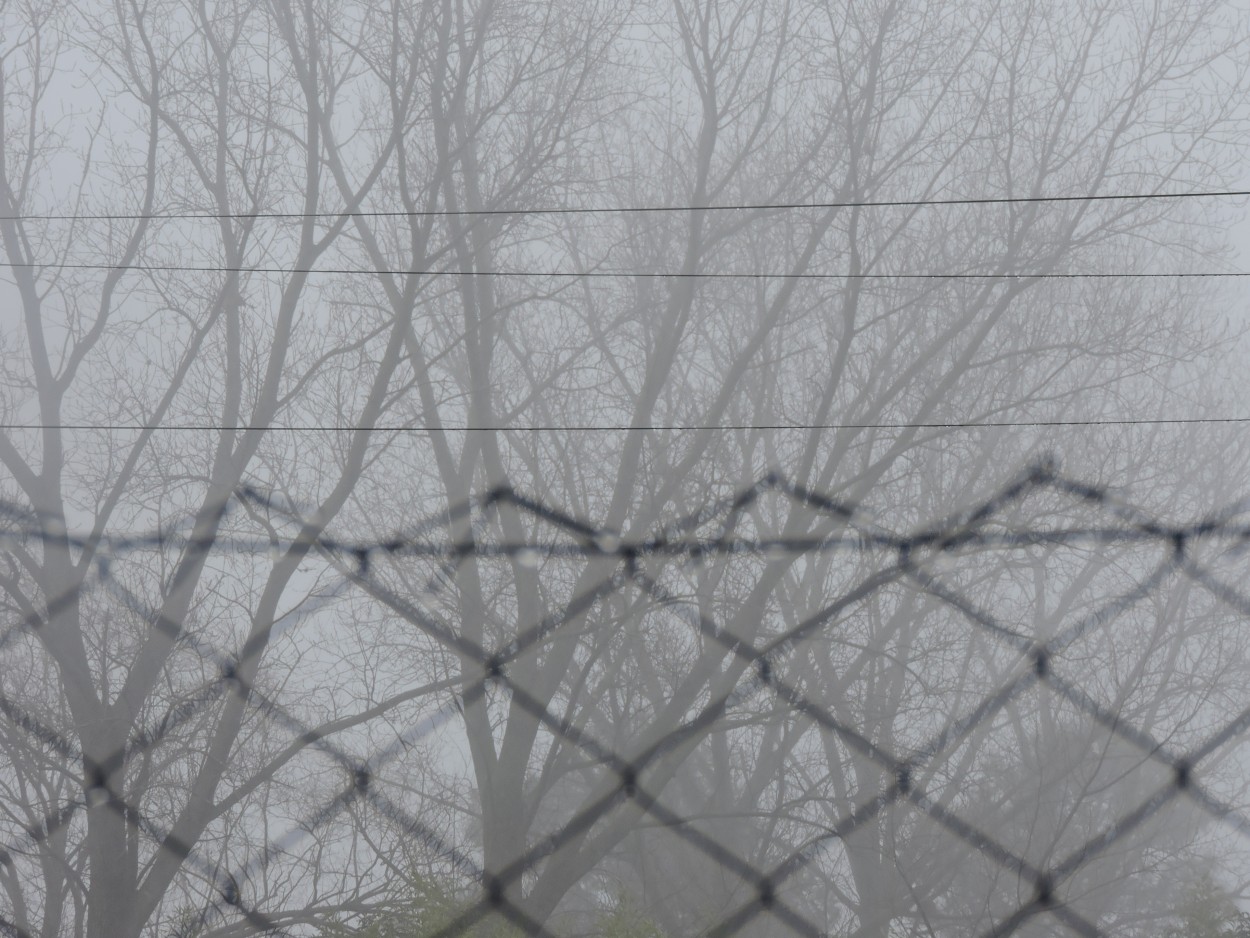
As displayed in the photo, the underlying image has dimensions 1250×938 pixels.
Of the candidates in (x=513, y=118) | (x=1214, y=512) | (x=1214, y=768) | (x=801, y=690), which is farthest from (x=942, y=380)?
(x=513, y=118)

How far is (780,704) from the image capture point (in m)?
2.14

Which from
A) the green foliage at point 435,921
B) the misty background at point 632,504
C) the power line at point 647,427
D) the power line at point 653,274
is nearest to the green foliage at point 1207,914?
the misty background at point 632,504

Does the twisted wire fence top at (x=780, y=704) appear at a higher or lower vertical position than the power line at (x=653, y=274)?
lower

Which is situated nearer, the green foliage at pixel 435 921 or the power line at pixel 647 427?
the green foliage at pixel 435 921

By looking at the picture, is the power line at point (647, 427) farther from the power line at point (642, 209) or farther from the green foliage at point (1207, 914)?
the green foliage at point (1207, 914)

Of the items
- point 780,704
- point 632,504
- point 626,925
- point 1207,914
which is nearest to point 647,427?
point 632,504

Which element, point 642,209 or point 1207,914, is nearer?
point 1207,914

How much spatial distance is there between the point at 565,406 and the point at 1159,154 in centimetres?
145

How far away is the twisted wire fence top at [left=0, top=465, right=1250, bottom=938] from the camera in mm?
2072

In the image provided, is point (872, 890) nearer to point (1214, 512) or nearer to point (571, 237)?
point (1214, 512)

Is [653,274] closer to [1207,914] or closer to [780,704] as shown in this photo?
[780,704]

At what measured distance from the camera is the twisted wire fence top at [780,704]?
207 cm

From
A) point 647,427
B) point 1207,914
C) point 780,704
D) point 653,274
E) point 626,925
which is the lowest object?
point 1207,914

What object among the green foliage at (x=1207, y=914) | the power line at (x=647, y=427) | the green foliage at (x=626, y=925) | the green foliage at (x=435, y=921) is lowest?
the green foliage at (x=1207, y=914)
